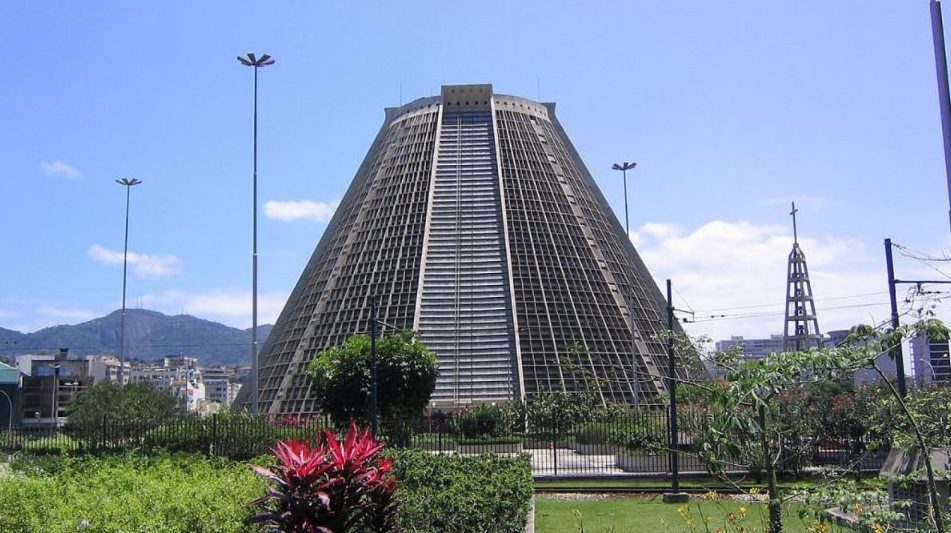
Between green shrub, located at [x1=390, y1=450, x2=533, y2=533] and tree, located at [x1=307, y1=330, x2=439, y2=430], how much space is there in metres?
16.1

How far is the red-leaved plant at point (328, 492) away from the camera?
8711mm

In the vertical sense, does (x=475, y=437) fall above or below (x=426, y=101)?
below

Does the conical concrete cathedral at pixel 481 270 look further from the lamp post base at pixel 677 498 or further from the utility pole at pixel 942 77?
the utility pole at pixel 942 77

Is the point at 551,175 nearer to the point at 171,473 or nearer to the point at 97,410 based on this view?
the point at 97,410

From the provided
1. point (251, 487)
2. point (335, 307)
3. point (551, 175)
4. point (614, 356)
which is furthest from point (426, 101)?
point (251, 487)

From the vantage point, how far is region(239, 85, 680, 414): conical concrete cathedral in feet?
160

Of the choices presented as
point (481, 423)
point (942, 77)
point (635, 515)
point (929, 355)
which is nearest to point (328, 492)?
point (942, 77)

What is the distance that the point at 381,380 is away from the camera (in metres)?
31.2

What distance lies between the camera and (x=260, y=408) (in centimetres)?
5088

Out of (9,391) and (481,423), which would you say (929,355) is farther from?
(9,391)

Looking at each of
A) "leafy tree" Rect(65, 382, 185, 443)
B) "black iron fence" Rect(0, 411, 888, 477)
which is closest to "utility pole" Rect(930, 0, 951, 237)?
"black iron fence" Rect(0, 411, 888, 477)

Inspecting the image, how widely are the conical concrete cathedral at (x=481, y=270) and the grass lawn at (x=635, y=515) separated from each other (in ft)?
83.3

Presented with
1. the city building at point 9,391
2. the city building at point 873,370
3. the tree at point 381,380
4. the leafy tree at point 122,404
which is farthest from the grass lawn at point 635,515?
the city building at point 9,391

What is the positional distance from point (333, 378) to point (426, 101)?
38489mm
